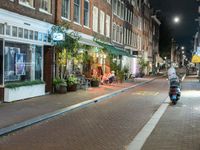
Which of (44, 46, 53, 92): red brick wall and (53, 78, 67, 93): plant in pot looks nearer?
(53, 78, 67, 93): plant in pot

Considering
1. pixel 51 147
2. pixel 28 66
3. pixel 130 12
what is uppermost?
pixel 130 12

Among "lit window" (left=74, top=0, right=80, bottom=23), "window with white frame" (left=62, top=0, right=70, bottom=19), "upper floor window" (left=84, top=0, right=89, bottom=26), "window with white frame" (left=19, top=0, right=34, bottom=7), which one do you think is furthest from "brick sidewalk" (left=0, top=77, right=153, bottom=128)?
"upper floor window" (left=84, top=0, right=89, bottom=26)

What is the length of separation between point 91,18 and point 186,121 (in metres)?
21.1

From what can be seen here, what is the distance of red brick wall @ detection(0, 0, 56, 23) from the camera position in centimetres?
1822

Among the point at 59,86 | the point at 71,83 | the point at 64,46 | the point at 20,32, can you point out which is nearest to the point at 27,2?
the point at 20,32

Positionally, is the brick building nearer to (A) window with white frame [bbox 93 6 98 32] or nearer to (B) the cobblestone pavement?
(B) the cobblestone pavement

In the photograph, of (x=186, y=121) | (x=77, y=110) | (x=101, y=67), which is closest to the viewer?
(x=186, y=121)

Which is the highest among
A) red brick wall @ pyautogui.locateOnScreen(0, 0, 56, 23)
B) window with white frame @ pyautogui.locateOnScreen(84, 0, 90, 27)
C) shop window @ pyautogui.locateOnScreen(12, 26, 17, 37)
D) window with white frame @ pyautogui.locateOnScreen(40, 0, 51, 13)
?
window with white frame @ pyautogui.locateOnScreen(84, 0, 90, 27)

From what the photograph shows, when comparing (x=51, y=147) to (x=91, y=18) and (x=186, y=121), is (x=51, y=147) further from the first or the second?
(x=91, y=18)

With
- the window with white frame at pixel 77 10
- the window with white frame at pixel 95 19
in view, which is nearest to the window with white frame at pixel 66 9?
the window with white frame at pixel 77 10

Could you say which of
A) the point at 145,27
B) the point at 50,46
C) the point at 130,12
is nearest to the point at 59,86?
the point at 50,46

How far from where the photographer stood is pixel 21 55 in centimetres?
2025

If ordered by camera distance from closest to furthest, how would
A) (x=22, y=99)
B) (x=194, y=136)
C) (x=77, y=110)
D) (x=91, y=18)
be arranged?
(x=194, y=136)
(x=77, y=110)
(x=22, y=99)
(x=91, y=18)

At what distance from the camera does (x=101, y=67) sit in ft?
117
